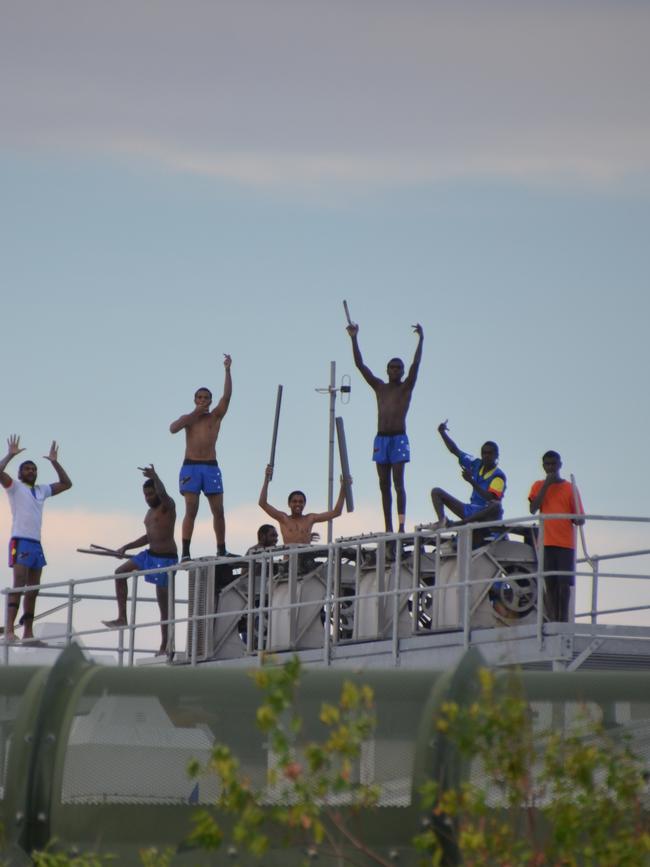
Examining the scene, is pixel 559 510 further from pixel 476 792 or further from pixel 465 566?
pixel 476 792

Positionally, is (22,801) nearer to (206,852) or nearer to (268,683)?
(206,852)

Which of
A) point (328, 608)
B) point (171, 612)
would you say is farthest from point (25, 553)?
point (328, 608)

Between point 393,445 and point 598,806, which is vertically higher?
point 393,445

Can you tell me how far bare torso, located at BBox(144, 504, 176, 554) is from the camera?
72.0 feet

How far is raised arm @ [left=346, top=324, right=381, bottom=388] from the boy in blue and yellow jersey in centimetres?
146

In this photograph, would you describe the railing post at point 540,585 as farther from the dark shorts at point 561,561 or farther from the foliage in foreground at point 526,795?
the foliage in foreground at point 526,795

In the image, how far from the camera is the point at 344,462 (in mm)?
24688

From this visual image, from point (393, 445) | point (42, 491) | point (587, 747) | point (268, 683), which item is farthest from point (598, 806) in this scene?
point (42, 491)

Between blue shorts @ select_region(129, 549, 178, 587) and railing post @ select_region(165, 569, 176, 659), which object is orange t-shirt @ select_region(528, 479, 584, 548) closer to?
railing post @ select_region(165, 569, 176, 659)

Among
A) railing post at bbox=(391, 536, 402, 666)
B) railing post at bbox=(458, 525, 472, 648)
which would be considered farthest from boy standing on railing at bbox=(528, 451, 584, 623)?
railing post at bbox=(391, 536, 402, 666)

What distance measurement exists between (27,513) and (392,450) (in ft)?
16.2

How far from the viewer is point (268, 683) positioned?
20.1ft

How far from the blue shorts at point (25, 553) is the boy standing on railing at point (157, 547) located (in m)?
1.17

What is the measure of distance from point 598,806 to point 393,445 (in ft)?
43.1
